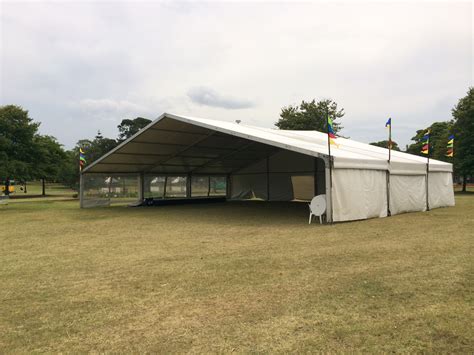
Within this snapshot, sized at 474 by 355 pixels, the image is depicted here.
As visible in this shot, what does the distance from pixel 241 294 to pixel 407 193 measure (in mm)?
11470

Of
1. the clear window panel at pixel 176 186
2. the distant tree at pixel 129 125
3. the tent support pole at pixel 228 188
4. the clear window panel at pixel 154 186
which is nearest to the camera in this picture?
the clear window panel at pixel 154 186

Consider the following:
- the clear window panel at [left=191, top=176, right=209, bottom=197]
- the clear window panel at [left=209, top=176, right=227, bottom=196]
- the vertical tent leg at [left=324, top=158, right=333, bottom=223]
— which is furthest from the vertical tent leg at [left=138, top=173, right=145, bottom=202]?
the vertical tent leg at [left=324, top=158, right=333, bottom=223]

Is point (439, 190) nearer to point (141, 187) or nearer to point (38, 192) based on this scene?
point (141, 187)

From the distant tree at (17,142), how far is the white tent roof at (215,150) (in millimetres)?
4597

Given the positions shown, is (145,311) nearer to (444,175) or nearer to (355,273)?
(355,273)

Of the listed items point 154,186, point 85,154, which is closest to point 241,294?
point 154,186

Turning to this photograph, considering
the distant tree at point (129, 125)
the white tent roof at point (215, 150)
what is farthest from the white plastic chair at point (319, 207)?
the distant tree at point (129, 125)

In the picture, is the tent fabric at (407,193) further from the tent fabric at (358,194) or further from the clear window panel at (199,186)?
the clear window panel at (199,186)

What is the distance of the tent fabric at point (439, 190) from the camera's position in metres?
15.7

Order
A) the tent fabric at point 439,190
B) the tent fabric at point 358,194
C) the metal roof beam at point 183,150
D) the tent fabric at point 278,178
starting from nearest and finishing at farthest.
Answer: the tent fabric at point 358,194, the tent fabric at point 439,190, the metal roof beam at point 183,150, the tent fabric at point 278,178

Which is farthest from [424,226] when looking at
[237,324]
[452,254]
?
[237,324]

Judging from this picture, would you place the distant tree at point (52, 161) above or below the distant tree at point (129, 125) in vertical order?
below

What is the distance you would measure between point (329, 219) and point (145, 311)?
7.77 metres

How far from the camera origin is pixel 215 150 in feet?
63.1
